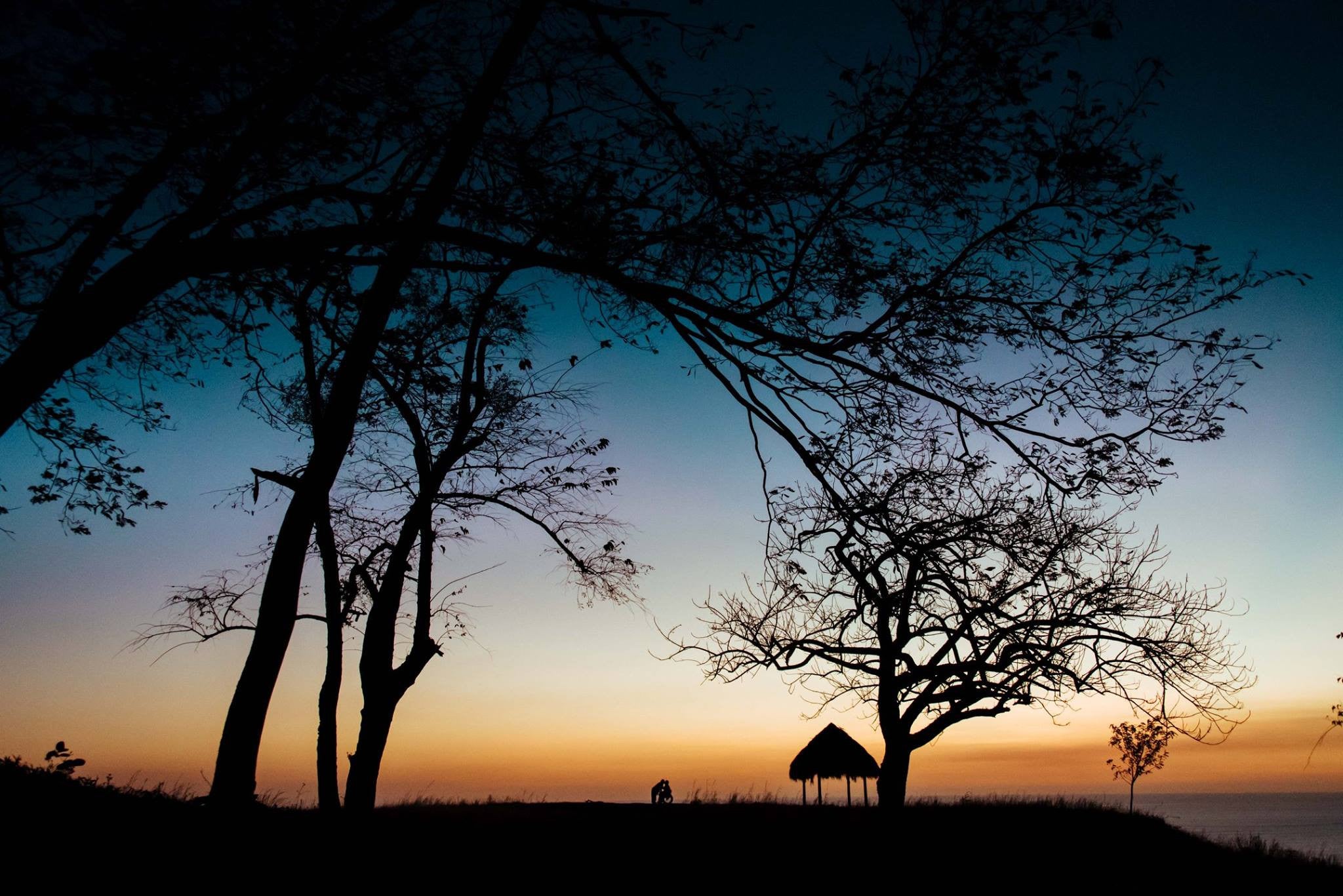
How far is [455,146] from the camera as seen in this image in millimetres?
7367

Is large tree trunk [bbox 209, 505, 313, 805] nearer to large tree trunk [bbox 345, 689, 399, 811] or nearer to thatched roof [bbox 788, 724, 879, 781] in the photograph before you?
large tree trunk [bbox 345, 689, 399, 811]

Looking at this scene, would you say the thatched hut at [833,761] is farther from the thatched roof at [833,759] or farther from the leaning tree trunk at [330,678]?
the leaning tree trunk at [330,678]

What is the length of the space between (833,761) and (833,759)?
0.07 meters

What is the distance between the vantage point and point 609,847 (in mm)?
11508

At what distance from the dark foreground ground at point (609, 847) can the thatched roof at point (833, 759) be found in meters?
8.59

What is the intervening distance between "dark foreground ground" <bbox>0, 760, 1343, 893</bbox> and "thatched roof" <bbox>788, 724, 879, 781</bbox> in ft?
28.2

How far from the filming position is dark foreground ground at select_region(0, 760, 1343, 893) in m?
6.76

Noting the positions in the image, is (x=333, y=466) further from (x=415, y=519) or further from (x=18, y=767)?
(x=415, y=519)

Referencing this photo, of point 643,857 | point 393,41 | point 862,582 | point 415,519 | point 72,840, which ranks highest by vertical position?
point 393,41

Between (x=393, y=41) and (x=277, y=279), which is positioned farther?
(x=277, y=279)

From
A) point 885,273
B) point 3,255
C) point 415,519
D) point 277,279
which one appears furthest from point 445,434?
point 885,273

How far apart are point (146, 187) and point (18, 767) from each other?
6330mm

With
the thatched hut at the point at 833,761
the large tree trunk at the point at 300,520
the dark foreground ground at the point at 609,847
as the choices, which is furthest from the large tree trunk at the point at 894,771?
the large tree trunk at the point at 300,520

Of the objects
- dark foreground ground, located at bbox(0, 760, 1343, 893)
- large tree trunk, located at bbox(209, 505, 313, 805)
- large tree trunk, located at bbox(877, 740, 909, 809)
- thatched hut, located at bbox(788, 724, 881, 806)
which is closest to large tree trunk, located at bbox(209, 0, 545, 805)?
large tree trunk, located at bbox(209, 505, 313, 805)
